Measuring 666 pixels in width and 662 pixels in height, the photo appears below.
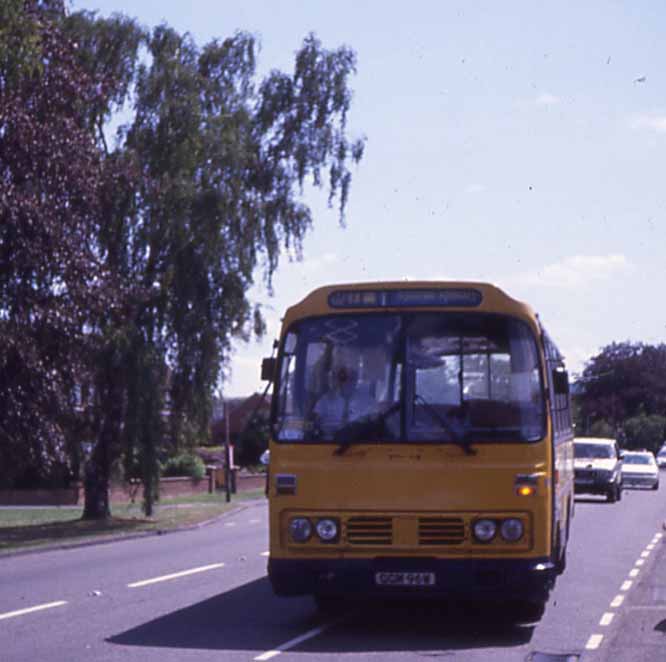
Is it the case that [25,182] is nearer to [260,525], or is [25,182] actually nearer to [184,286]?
[184,286]

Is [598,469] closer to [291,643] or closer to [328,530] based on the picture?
[328,530]

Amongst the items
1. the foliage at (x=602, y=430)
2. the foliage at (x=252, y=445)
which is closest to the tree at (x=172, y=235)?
the foliage at (x=252, y=445)

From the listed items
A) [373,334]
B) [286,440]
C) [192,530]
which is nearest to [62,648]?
[286,440]

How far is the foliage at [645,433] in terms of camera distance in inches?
4183

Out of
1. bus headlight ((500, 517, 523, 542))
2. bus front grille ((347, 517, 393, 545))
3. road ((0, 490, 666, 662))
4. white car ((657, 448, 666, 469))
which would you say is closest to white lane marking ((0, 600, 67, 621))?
road ((0, 490, 666, 662))

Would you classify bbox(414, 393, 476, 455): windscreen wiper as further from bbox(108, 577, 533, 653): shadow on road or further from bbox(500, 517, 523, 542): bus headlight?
bbox(108, 577, 533, 653): shadow on road

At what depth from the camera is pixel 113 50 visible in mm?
32781

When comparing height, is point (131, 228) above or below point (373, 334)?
above

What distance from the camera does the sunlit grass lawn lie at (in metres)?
27.4

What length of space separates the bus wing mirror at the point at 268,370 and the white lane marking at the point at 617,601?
4573 millimetres

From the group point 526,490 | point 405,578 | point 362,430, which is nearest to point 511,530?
point 526,490

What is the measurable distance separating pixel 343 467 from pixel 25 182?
12766 millimetres

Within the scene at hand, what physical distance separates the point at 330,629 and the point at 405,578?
43.9 inches

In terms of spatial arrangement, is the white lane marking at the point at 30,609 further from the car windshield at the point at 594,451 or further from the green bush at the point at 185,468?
the green bush at the point at 185,468
